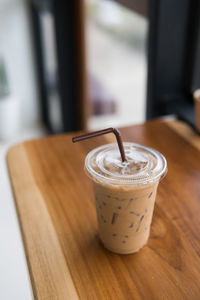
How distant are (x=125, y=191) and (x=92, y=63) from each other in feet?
6.93

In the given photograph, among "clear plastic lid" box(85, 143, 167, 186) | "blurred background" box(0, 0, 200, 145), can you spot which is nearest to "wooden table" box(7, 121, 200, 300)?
"clear plastic lid" box(85, 143, 167, 186)

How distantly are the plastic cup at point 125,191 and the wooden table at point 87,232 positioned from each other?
0.11 ft

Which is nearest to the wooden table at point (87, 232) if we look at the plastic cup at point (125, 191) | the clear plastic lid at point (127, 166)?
the plastic cup at point (125, 191)

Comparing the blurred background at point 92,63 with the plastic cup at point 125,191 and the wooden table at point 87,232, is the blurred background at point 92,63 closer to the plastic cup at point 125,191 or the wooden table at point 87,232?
the wooden table at point 87,232

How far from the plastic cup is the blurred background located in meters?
0.47

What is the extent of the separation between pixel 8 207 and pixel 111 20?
48.7 inches

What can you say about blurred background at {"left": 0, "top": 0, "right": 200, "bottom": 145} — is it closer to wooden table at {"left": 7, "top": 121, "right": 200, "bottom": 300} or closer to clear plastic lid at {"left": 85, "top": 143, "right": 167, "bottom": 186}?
wooden table at {"left": 7, "top": 121, "right": 200, "bottom": 300}

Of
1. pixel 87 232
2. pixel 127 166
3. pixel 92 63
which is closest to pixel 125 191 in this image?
pixel 127 166

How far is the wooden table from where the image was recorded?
20.6 inches

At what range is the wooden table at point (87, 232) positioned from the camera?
Result: 524 mm

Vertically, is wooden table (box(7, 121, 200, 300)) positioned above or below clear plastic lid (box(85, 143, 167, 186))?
below

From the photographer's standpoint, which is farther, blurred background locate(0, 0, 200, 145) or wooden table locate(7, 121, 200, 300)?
blurred background locate(0, 0, 200, 145)

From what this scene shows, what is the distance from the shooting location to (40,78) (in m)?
2.75

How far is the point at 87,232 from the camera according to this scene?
2.06 ft
